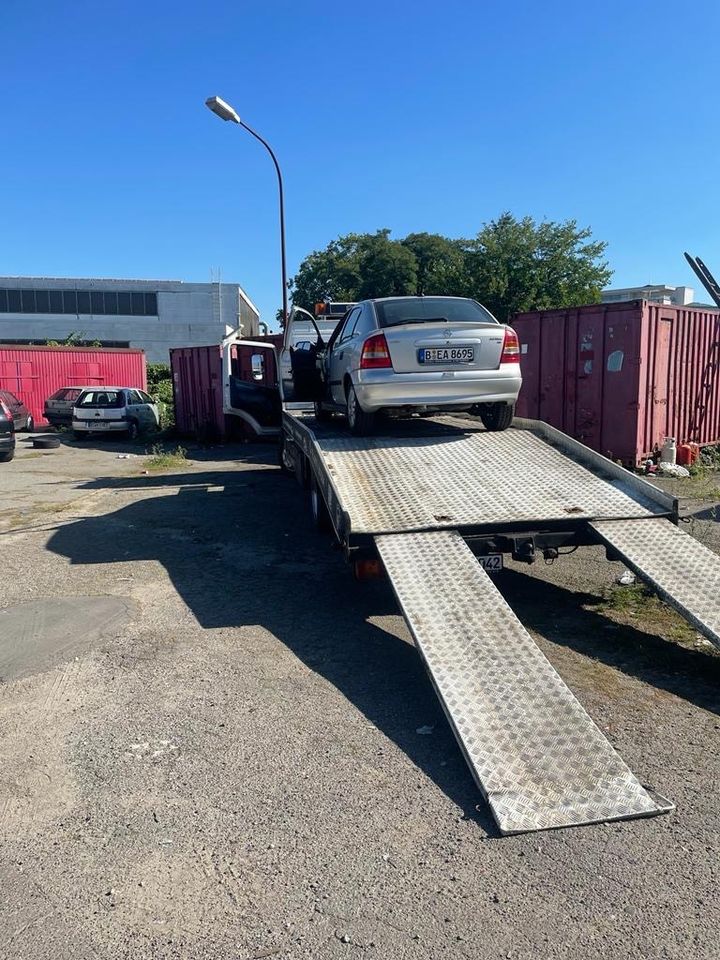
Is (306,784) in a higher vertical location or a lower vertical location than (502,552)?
lower

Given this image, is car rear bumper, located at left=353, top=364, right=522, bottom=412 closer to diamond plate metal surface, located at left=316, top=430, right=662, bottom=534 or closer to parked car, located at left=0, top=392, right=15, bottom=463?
diamond plate metal surface, located at left=316, top=430, right=662, bottom=534

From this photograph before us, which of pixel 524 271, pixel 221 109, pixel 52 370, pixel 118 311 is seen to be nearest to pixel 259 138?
pixel 221 109

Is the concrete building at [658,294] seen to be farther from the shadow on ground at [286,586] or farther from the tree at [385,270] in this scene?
the shadow on ground at [286,586]

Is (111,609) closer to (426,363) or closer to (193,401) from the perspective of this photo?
(426,363)

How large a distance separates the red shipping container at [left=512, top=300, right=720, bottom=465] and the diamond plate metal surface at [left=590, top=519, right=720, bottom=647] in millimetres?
6878

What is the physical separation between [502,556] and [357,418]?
2.57m

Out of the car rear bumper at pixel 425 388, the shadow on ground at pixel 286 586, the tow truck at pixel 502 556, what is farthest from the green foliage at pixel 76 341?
the car rear bumper at pixel 425 388

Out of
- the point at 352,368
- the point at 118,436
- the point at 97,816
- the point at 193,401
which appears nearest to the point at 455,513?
the point at 352,368

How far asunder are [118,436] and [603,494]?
18.4 m

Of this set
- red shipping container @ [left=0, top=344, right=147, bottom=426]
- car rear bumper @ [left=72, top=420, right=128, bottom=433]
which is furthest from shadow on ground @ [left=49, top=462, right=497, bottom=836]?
red shipping container @ [left=0, top=344, right=147, bottom=426]

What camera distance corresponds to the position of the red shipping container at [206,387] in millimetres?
18627

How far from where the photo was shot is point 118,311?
6128 cm

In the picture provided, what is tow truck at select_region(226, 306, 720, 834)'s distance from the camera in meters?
3.43

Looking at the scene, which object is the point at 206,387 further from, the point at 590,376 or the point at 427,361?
the point at 427,361
